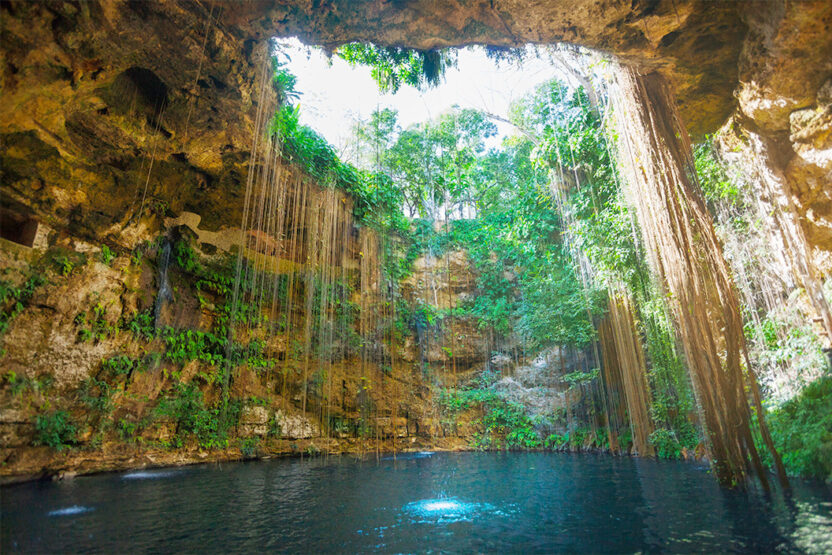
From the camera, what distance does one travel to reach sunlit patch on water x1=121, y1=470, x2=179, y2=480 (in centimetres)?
527

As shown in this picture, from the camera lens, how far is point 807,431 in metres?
4.04

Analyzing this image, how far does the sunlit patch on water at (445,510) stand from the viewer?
3.34m

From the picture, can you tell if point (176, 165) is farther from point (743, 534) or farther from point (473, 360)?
point (473, 360)

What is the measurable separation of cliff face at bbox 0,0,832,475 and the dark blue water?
5.47 ft

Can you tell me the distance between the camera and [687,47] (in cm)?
414

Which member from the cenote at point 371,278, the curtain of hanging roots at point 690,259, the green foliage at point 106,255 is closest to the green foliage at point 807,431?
the cenote at point 371,278

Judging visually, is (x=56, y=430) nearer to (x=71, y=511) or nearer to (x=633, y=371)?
(x=71, y=511)

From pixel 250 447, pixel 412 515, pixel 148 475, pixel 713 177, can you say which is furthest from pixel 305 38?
pixel 250 447

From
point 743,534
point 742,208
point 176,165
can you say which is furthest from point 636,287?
point 176,165

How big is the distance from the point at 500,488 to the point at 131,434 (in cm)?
594

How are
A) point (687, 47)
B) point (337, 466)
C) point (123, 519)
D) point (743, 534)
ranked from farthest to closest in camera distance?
point (337, 466), point (687, 47), point (123, 519), point (743, 534)

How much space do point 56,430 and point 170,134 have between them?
455 cm

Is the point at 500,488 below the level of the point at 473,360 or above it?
below

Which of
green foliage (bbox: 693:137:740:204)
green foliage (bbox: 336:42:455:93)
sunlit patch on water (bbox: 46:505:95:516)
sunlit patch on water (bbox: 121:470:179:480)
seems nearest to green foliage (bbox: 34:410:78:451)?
sunlit patch on water (bbox: 121:470:179:480)
